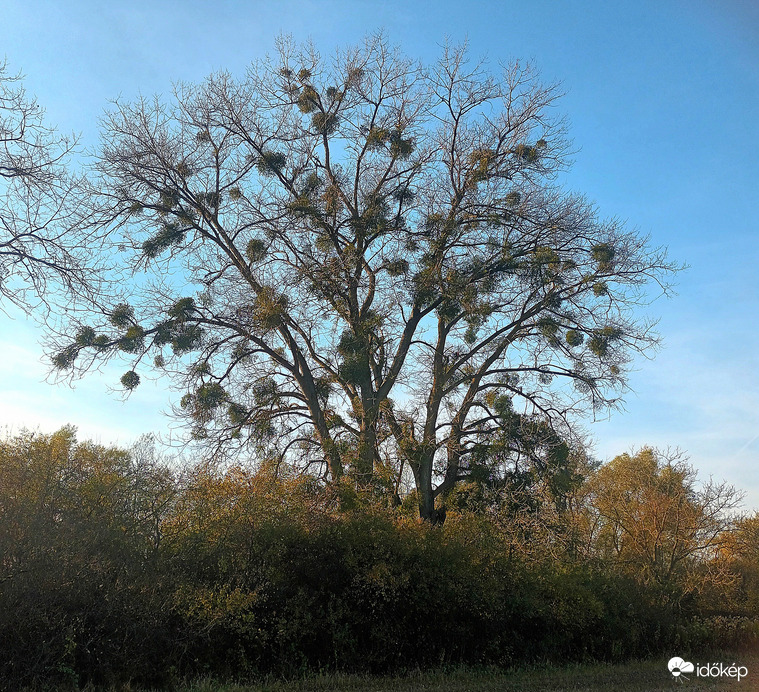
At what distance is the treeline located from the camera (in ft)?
25.9

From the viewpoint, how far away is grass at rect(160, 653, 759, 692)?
8.85m

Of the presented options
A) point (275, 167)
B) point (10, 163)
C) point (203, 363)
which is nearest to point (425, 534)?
point (203, 363)

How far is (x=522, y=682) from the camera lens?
34.3ft

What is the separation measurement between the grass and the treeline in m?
0.60

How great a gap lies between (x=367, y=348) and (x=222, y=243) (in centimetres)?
516

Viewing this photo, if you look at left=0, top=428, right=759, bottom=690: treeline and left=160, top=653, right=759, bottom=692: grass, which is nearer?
left=0, top=428, right=759, bottom=690: treeline

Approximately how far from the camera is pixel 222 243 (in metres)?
17.5

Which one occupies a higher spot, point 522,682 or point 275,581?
point 275,581

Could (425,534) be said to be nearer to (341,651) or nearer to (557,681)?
(341,651)

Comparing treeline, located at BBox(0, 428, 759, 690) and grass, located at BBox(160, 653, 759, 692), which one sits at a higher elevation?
treeline, located at BBox(0, 428, 759, 690)

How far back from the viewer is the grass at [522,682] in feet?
29.0

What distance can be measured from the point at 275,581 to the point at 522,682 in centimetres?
434

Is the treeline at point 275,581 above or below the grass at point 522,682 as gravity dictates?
above

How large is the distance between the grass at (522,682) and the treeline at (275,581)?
60cm
